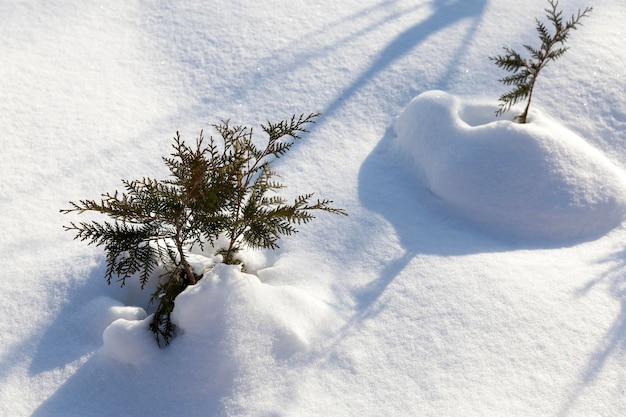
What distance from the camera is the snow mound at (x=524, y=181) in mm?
3666

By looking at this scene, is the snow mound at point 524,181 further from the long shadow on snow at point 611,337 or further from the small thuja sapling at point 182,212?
the small thuja sapling at point 182,212

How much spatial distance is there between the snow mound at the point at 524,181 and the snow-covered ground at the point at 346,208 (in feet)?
0.05

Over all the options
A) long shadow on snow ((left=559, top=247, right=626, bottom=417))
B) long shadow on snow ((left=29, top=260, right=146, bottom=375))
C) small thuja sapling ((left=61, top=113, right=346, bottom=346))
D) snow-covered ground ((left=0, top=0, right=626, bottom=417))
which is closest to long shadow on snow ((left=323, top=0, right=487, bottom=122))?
snow-covered ground ((left=0, top=0, right=626, bottom=417))

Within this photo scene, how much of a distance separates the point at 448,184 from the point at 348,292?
113cm

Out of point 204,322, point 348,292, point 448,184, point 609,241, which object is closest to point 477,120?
point 448,184

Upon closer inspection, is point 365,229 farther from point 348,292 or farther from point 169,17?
point 169,17

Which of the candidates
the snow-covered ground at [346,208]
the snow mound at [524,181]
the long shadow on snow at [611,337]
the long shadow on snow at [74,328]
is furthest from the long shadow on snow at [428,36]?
the long shadow on snow at [74,328]

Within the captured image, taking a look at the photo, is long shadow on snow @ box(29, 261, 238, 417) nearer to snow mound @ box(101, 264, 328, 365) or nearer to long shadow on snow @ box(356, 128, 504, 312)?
snow mound @ box(101, 264, 328, 365)

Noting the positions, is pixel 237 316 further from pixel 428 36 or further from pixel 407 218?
pixel 428 36

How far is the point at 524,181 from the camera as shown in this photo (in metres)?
3.72

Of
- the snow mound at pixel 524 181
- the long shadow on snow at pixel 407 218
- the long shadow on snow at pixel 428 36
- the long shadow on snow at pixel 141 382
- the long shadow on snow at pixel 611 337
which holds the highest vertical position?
the long shadow on snow at pixel 428 36

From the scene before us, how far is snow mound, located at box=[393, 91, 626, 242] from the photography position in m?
3.67

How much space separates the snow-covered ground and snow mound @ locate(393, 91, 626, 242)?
2cm

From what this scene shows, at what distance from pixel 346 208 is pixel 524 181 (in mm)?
1207
